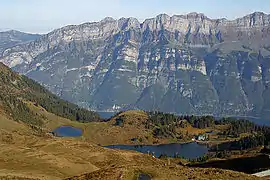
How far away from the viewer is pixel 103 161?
140m

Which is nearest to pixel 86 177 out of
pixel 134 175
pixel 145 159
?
pixel 134 175

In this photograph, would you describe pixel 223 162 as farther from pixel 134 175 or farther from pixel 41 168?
pixel 134 175

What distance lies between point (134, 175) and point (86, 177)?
8.64m

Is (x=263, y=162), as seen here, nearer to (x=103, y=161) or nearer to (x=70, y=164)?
(x=103, y=161)

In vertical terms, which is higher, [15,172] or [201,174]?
[201,174]

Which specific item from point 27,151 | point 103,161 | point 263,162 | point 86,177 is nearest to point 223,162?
point 263,162

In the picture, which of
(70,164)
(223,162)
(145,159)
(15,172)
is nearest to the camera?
(15,172)

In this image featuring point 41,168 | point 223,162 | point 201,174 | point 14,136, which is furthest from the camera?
point 14,136

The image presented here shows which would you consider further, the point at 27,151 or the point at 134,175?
the point at 27,151

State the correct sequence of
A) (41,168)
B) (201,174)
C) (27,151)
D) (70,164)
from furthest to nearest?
1. (27,151)
2. (70,164)
3. (41,168)
4. (201,174)

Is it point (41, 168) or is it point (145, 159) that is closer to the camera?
point (41, 168)

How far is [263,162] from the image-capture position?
137m

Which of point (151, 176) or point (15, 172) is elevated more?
point (151, 176)

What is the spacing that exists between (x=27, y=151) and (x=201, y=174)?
78428 mm
